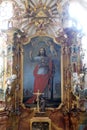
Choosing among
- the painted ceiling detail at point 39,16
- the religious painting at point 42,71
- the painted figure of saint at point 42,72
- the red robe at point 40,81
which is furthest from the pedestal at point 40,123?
the painted ceiling detail at point 39,16

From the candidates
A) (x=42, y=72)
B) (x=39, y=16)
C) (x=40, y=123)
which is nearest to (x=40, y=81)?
(x=42, y=72)

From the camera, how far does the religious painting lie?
17953 millimetres

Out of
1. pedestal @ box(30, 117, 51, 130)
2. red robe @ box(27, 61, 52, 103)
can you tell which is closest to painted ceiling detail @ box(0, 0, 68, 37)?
red robe @ box(27, 61, 52, 103)

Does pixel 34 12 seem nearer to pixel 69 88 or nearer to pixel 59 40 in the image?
pixel 59 40

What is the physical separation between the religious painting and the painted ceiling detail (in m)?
0.56

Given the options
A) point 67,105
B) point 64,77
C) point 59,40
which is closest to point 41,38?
point 59,40

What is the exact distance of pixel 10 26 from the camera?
19.4 metres

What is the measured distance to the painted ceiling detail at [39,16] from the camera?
18828 mm

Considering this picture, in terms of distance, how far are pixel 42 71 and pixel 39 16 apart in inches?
109

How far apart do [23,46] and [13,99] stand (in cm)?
261

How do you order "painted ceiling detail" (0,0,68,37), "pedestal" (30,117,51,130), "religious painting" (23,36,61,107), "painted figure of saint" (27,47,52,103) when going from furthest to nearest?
"painted ceiling detail" (0,0,68,37) < "painted figure of saint" (27,47,52,103) < "religious painting" (23,36,61,107) < "pedestal" (30,117,51,130)

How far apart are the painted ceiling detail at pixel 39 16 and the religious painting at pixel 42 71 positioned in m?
0.56

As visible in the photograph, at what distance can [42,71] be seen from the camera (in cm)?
1823

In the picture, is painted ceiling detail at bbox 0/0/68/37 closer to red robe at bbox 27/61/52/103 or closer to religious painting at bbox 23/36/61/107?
religious painting at bbox 23/36/61/107
